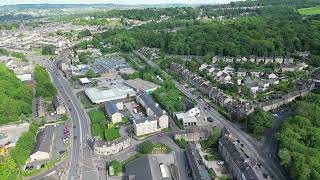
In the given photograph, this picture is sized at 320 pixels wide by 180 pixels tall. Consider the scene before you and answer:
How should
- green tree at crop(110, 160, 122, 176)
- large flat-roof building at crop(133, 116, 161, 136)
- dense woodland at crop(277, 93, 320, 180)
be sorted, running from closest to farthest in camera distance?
dense woodland at crop(277, 93, 320, 180) → green tree at crop(110, 160, 122, 176) → large flat-roof building at crop(133, 116, 161, 136)

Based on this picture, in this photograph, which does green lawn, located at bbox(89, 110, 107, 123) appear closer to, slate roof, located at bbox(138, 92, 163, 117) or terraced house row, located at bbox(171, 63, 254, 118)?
slate roof, located at bbox(138, 92, 163, 117)

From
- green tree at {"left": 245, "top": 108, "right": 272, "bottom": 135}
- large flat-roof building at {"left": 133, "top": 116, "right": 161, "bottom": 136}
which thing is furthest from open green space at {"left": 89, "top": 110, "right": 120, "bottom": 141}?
green tree at {"left": 245, "top": 108, "right": 272, "bottom": 135}

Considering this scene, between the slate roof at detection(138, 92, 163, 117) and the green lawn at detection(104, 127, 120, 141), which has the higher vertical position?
the slate roof at detection(138, 92, 163, 117)

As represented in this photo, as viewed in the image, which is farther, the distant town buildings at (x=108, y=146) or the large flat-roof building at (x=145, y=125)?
the large flat-roof building at (x=145, y=125)

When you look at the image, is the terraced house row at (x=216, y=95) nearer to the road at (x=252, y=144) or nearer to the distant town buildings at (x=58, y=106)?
the road at (x=252, y=144)

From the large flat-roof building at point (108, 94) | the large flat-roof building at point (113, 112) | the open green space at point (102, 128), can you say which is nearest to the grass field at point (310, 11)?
the large flat-roof building at point (108, 94)

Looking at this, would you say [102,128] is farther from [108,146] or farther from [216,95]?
[216,95]

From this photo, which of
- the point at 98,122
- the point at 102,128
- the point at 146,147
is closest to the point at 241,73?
the point at 98,122
